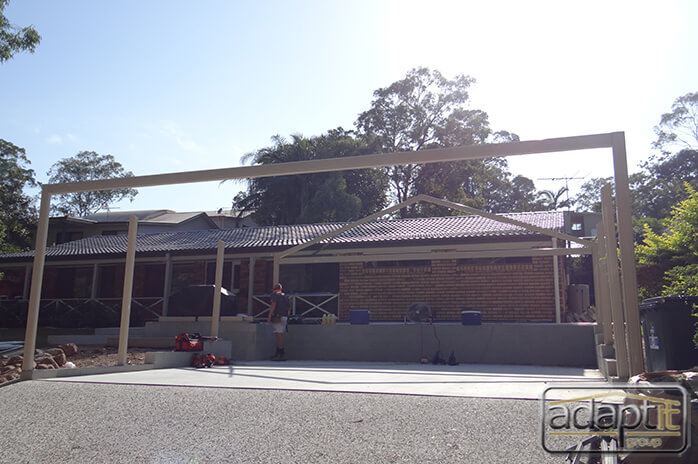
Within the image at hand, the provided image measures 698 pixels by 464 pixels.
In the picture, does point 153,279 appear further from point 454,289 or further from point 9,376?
point 9,376

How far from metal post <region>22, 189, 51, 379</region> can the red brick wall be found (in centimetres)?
975

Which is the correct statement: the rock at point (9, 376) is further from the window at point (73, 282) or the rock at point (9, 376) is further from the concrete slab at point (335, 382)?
the window at point (73, 282)

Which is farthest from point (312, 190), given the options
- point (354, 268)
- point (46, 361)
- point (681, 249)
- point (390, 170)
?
point (681, 249)

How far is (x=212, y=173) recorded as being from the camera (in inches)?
238

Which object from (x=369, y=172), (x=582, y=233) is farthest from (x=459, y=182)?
(x=582, y=233)

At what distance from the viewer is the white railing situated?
15266 millimetres

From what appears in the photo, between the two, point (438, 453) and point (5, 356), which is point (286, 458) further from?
point (5, 356)

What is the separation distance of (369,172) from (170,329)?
21821 mm

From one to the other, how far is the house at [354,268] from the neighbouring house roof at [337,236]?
4 centimetres

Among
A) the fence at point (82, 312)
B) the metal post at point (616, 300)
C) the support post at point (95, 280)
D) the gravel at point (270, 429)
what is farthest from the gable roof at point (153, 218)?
the metal post at point (616, 300)

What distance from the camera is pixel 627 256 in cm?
431

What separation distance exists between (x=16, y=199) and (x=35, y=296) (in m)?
33.2

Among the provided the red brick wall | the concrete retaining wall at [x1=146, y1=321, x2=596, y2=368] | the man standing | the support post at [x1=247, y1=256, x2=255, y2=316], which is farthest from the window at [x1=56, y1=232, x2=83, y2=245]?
the man standing

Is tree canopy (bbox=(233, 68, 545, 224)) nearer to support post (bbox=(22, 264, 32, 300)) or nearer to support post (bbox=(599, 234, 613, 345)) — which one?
support post (bbox=(22, 264, 32, 300))
